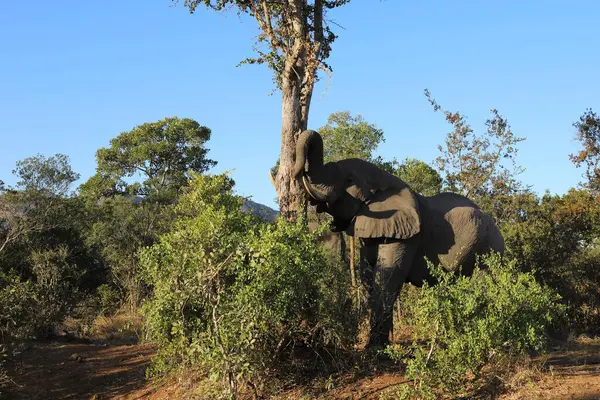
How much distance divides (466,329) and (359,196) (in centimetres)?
328

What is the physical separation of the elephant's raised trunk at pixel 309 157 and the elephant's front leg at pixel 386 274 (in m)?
1.16

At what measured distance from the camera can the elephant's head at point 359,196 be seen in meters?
8.83

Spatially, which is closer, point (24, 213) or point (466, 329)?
point (466, 329)

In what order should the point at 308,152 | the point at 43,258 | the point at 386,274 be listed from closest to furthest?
1. the point at 308,152
2. the point at 386,274
3. the point at 43,258

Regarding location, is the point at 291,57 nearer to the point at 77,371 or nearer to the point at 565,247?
the point at 77,371

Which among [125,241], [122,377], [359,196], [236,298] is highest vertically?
[125,241]

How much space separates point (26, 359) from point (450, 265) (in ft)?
21.3

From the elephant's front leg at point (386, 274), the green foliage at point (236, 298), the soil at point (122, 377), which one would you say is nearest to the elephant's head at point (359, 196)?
the elephant's front leg at point (386, 274)

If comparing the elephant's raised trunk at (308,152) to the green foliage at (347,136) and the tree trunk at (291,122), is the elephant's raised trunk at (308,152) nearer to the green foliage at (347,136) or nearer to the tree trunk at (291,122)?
the tree trunk at (291,122)

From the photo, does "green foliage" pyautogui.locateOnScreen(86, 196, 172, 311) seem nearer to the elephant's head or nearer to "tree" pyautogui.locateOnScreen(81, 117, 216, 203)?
the elephant's head

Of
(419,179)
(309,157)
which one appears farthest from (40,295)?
(419,179)

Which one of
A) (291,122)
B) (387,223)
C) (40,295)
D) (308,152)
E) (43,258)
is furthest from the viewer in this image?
(43,258)

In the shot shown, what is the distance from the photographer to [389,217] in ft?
29.6

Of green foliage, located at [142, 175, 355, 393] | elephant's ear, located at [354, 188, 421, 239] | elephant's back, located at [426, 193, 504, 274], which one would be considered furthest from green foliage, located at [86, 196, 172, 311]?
green foliage, located at [142, 175, 355, 393]
